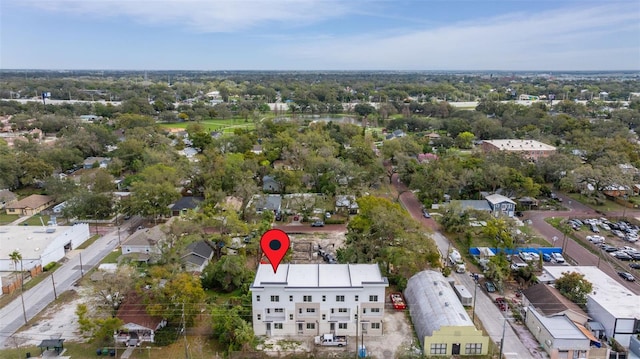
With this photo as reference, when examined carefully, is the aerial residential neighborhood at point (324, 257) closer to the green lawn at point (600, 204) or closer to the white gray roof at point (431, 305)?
the white gray roof at point (431, 305)

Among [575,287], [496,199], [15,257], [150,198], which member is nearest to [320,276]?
[575,287]

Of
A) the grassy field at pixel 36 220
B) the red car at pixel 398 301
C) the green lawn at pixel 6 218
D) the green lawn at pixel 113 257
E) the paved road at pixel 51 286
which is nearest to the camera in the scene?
the paved road at pixel 51 286

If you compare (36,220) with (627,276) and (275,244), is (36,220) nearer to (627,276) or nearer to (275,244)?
(275,244)

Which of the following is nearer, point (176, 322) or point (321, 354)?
point (321, 354)

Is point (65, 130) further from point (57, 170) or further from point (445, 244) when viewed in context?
point (445, 244)

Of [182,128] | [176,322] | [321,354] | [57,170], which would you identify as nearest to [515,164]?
[321,354]

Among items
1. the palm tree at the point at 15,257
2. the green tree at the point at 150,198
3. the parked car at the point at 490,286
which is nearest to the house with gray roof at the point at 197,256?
the green tree at the point at 150,198
